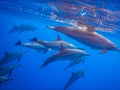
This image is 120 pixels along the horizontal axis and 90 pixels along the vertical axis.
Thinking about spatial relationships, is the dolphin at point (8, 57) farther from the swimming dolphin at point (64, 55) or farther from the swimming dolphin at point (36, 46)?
the swimming dolphin at point (64, 55)

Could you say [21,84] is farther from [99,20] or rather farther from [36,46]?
[36,46]

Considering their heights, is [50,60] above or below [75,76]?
above

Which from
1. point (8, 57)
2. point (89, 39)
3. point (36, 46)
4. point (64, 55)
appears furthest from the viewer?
point (8, 57)

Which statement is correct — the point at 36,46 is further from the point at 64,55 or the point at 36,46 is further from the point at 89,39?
the point at 89,39

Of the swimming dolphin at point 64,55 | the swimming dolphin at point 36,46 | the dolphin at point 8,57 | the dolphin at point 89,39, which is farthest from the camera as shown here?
the dolphin at point 8,57

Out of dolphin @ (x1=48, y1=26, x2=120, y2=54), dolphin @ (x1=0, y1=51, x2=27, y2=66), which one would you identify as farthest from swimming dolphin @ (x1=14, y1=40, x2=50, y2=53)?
dolphin @ (x1=48, y1=26, x2=120, y2=54)

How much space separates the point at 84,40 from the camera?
→ 12.3 meters

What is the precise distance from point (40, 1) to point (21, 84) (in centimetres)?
3670

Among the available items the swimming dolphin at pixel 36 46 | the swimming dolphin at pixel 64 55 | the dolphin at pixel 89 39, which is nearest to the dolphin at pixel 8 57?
the swimming dolphin at pixel 36 46

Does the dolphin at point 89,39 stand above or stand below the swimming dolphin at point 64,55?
above

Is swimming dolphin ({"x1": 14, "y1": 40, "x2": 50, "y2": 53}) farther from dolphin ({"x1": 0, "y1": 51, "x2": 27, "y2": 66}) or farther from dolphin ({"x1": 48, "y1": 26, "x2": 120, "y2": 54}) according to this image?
dolphin ({"x1": 48, "y1": 26, "x2": 120, "y2": 54})

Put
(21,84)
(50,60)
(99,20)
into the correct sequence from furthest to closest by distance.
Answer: (21,84)
(99,20)
(50,60)

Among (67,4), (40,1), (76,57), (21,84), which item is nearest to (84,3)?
(67,4)

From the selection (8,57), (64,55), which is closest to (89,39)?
(64,55)
